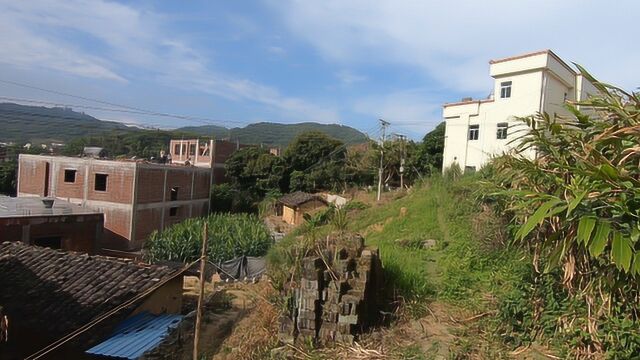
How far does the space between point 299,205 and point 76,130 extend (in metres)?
55.0

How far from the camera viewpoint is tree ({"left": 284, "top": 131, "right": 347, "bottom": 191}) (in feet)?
127

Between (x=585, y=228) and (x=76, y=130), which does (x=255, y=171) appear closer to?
(x=585, y=228)

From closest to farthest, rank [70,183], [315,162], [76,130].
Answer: [70,183]
[315,162]
[76,130]

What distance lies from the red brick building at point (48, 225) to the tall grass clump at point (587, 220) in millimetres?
19710

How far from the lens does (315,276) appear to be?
545 cm

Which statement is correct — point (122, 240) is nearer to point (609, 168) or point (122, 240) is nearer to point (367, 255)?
point (367, 255)

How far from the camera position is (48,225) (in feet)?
64.4

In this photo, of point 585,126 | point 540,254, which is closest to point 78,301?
point 540,254

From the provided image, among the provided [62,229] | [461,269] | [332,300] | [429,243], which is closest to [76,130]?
[62,229]

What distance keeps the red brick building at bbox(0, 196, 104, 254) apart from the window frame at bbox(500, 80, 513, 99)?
68.6 feet

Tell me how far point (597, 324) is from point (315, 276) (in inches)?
115

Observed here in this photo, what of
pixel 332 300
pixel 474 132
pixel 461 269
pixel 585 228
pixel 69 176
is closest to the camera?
pixel 585 228

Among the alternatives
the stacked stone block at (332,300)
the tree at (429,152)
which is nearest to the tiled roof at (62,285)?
the stacked stone block at (332,300)

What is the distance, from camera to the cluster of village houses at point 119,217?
30.0 ft
